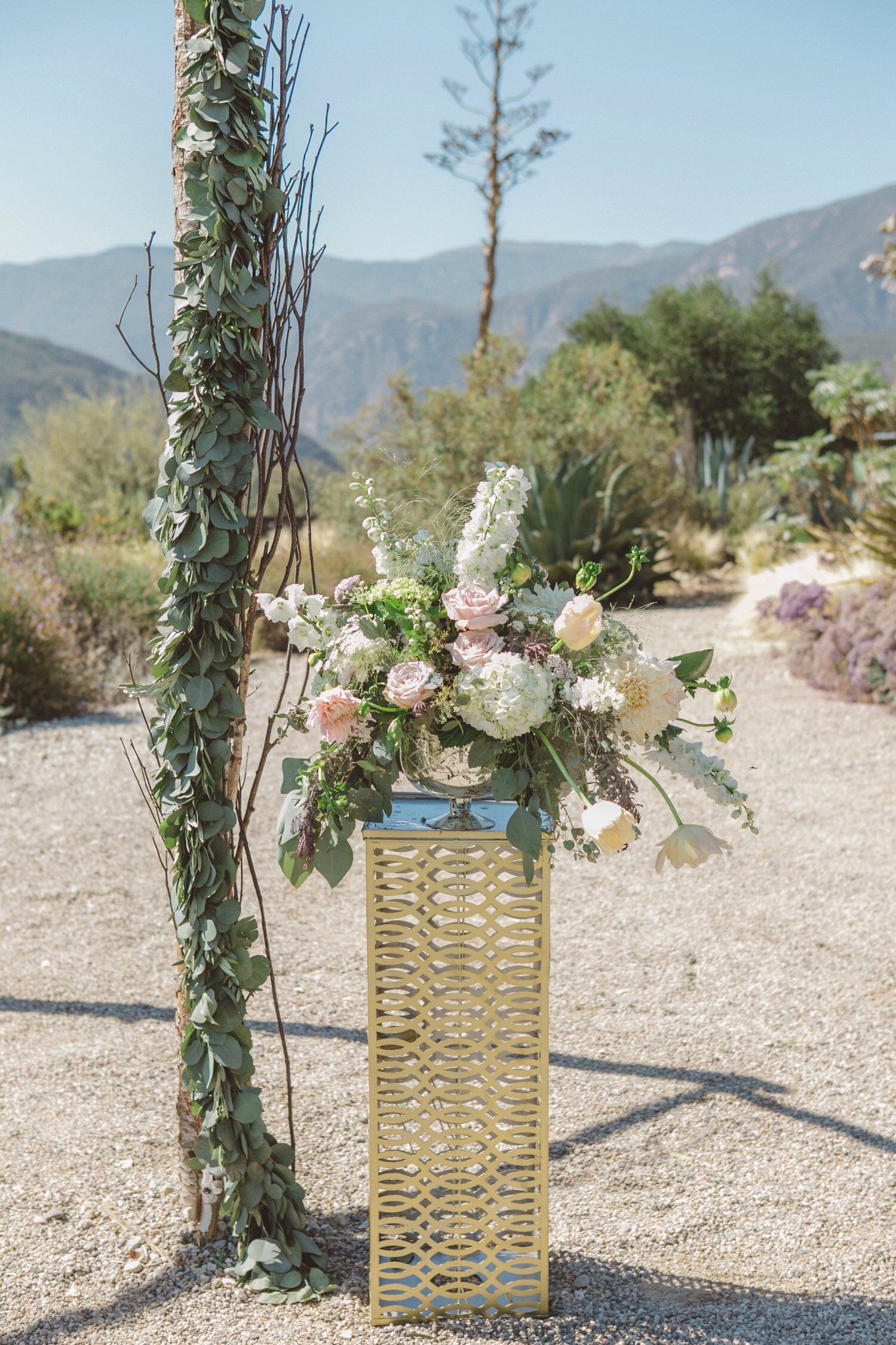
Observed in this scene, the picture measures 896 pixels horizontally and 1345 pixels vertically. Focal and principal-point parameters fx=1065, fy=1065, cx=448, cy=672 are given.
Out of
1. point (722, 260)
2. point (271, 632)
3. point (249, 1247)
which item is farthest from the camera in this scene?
point (722, 260)

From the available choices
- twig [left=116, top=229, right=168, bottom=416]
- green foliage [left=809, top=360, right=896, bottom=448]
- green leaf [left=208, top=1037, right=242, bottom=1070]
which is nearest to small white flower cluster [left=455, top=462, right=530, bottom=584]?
twig [left=116, top=229, right=168, bottom=416]

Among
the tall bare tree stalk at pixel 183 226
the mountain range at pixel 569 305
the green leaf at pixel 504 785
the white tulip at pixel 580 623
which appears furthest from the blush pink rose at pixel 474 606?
the mountain range at pixel 569 305

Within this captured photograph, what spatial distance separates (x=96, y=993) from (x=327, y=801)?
197cm

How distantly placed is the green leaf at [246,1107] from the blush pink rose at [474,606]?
37.7 inches

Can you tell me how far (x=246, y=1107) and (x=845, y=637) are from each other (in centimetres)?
553

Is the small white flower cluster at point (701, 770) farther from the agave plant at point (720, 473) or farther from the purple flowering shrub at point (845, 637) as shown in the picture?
the agave plant at point (720, 473)

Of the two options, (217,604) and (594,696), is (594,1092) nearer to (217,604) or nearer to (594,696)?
(594,696)

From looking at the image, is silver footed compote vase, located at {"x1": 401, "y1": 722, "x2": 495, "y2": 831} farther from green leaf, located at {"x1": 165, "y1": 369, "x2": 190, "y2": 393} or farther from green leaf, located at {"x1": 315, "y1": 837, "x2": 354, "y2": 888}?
green leaf, located at {"x1": 165, "y1": 369, "x2": 190, "y2": 393}

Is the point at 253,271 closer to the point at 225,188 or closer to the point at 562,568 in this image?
the point at 225,188

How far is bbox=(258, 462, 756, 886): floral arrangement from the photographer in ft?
5.52

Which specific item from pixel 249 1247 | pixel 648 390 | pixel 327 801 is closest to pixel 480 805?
pixel 327 801

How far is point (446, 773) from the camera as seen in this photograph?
185 cm

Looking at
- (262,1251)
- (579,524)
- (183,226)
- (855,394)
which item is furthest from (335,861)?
(855,394)

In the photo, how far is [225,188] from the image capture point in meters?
1.76
